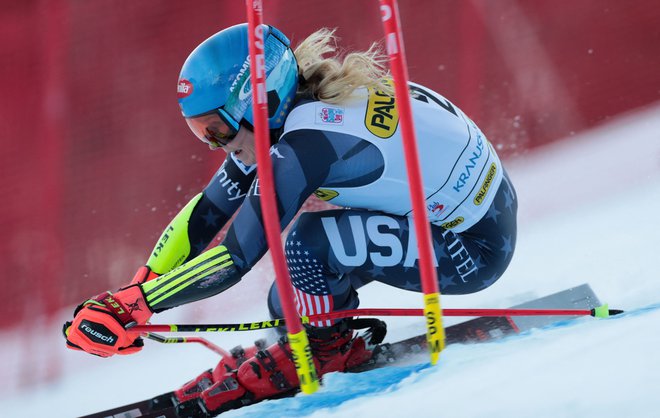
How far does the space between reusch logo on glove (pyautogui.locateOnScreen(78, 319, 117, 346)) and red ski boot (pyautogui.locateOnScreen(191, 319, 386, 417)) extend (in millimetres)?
482

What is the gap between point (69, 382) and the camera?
302 centimetres

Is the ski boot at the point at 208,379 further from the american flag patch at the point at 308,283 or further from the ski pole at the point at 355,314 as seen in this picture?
the american flag patch at the point at 308,283

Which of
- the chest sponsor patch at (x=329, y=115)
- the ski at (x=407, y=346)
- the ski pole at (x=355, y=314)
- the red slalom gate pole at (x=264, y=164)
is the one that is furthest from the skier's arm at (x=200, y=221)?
the red slalom gate pole at (x=264, y=164)

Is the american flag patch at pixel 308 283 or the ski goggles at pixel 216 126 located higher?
the ski goggles at pixel 216 126

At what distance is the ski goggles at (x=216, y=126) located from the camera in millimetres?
1940

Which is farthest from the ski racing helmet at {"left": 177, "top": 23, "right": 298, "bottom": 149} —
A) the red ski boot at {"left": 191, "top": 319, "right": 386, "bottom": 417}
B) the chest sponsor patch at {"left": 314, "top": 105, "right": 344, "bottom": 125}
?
the red ski boot at {"left": 191, "top": 319, "right": 386, "bottom": 417}

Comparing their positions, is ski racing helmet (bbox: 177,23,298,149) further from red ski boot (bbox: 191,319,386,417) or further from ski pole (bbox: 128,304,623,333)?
red ski boot (bbox: 191,319,386,417)

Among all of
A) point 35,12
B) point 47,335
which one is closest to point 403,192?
point 47,335

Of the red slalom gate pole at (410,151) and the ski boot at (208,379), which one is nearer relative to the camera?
the red slalom gate pole at (410,151)

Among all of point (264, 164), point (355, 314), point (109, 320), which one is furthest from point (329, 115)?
point (109, 320)

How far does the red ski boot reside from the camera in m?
2.30

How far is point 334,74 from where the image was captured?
2021 millimetres

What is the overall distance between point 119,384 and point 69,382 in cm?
26

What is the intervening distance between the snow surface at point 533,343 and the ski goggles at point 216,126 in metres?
0.70
